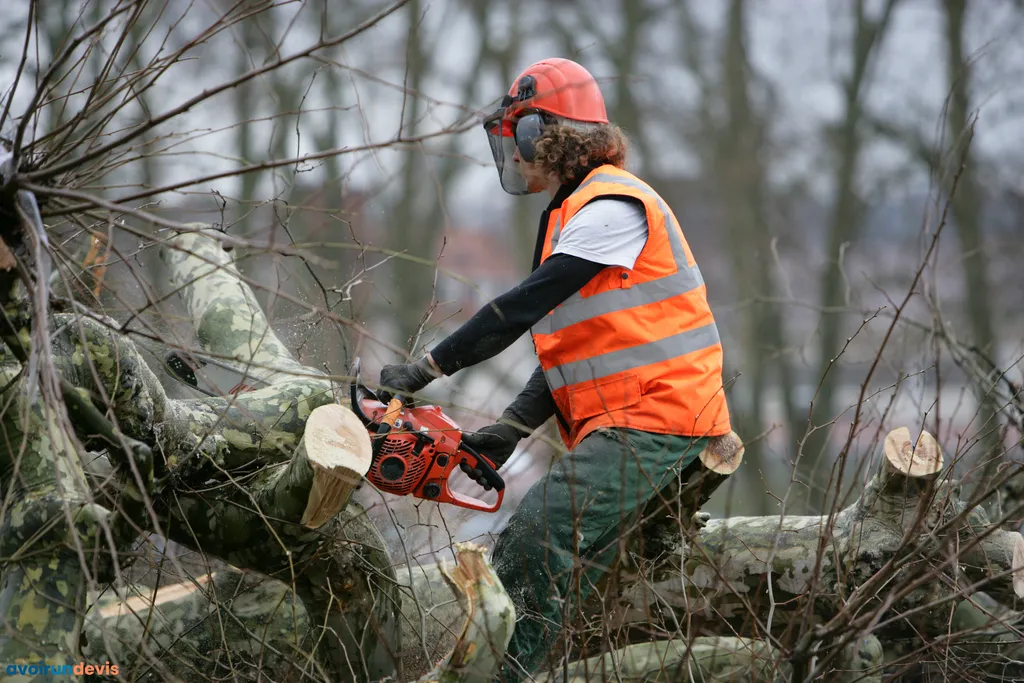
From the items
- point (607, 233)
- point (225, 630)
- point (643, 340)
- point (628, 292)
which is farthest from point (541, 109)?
point (225, 630)

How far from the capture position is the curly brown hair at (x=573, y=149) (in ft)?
12.1

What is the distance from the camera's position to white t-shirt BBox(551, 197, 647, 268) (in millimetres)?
3340

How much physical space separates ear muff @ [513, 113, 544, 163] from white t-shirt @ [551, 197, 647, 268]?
1.27ft

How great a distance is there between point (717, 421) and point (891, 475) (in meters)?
0.86

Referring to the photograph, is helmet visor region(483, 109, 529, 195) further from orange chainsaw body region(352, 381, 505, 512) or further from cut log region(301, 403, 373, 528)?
cut log region(301, 403, 373, 528)

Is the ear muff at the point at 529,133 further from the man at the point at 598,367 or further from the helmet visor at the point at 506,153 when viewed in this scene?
the man at the point at 598,367

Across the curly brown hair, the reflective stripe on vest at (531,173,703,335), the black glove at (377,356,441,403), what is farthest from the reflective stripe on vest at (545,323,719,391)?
the curly brown hair

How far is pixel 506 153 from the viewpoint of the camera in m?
3.79

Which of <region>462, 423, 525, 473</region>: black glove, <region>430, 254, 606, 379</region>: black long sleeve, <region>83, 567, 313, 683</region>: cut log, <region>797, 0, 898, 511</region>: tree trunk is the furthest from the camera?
<region>797, 0, 898, 511</region>: tree trunk

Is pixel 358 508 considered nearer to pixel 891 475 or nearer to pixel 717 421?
pixel 717 421

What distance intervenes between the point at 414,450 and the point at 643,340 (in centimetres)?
87

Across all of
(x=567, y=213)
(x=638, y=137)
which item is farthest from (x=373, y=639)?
(x=638, y=137)

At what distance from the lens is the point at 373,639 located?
12.4 ft

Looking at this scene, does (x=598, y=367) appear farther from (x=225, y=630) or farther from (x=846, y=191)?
(x=846, y=191)
